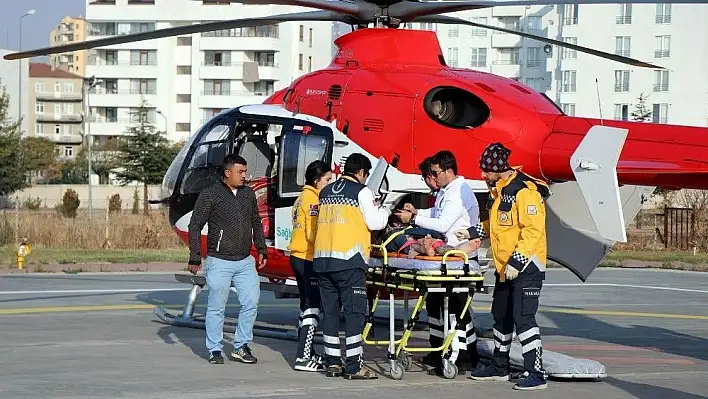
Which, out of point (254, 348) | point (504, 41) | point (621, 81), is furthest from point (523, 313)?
point (504, 41)

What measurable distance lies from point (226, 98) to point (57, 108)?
160 ft

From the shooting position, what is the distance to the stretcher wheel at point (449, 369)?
1170 centimetres

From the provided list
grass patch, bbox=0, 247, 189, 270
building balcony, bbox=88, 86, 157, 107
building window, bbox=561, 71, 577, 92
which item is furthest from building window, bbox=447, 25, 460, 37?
grass patch, bbox=0, 247, 189, 270

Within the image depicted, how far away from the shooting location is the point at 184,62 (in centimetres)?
10150

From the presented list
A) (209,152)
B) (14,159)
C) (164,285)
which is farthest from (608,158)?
(14,159)

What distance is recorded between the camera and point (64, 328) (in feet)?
51.0

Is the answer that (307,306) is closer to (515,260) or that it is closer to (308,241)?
(308,241)

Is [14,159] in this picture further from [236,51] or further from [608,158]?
[608,158]

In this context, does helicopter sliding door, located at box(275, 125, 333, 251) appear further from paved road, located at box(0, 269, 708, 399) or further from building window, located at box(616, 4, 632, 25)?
building window, located at box(616, 4, 632, 25)

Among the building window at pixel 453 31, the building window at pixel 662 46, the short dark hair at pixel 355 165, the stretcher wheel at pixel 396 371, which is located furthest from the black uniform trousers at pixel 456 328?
the building window at pixel 453 31

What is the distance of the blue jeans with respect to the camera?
41.3 feet

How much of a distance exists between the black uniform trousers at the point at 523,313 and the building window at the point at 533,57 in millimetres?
85627

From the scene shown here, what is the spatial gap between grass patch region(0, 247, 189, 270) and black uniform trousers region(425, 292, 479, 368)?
49.9 ft

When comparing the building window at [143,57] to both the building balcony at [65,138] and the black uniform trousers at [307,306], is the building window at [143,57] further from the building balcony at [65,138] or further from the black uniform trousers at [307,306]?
the black uniform trousers at [307,306]
